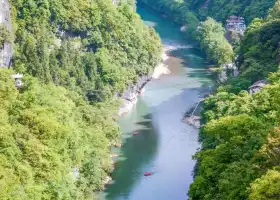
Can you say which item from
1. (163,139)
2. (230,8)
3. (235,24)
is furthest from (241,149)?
(230,8)

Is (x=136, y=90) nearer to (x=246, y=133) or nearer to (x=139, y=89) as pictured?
(x=139, y=89)

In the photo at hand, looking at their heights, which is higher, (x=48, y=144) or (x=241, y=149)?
(x=241, y=149)

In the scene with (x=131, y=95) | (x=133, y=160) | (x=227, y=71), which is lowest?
(x=133, y=160)

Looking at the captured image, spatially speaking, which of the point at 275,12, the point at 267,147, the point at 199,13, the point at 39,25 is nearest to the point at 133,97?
the point at 39,25

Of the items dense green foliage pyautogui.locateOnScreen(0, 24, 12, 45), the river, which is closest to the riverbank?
the river

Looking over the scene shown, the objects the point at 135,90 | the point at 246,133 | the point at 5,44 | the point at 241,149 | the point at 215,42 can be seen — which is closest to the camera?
the point at 241,149

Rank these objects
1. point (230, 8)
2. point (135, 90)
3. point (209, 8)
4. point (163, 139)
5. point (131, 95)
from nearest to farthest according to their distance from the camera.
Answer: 1. point (163, 139)
2. point (131, 95)
3. point (135, 90)
4. point (230, 8)
5. point (209, 8)

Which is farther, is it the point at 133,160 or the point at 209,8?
the point at 209,8

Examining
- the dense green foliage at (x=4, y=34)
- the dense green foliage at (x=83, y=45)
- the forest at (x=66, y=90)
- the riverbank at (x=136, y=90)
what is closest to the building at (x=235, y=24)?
the riverbank at (x=136, y=90)
